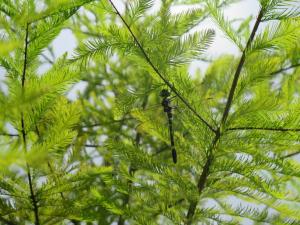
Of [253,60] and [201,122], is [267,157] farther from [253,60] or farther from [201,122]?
[253,60]

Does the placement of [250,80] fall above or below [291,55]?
below

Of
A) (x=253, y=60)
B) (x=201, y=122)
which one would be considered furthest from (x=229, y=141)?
(x=253, y=60)

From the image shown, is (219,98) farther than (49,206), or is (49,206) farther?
(219,98)

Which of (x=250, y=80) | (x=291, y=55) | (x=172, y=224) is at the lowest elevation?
(x=172, y=224)

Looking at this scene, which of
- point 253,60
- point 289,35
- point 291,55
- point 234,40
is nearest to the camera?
point 289,35

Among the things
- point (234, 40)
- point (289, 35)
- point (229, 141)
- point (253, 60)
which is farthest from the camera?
point (253, 60)

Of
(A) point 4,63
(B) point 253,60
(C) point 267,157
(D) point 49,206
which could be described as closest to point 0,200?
(D) point 49,206

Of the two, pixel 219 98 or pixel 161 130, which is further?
pixel 219 98

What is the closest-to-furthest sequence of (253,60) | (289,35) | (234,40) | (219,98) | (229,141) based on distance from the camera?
(289,35) → (234,40) → (229,141) → (253,60) → (219,98)

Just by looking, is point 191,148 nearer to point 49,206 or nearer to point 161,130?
point 161,130
